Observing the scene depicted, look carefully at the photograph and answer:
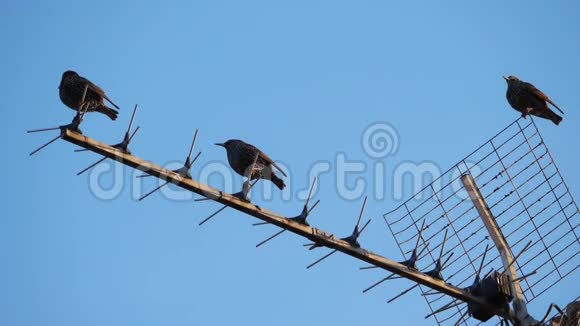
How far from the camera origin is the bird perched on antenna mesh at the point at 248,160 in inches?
480

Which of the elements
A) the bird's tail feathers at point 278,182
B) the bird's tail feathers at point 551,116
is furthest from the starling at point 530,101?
the bird's tail feathers at point 278,182

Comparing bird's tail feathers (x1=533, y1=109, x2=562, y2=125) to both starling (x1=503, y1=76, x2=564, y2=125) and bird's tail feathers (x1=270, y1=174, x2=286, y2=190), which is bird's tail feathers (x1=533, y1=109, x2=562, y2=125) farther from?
bird's tail feathers (x1=270, y1=174, x2=286, y2=190)

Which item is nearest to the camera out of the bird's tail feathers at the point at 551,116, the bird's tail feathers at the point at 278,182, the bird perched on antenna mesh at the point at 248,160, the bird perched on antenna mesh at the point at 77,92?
the bird perched on antenna mesh at the point at 77,92

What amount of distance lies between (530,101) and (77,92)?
26.2 feet

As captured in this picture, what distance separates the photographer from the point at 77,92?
12.1m

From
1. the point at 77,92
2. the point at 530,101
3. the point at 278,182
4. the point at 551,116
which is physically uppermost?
the point at 77,92

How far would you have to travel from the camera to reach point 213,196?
945 centimetres

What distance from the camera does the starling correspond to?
16.0 m

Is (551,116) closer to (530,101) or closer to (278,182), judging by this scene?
(530,101)

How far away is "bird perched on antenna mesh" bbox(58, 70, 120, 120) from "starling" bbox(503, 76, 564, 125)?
7.33 metres

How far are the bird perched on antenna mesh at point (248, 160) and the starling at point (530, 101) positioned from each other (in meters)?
5.54

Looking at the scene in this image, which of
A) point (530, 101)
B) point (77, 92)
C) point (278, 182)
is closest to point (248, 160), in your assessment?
point (278, 182)

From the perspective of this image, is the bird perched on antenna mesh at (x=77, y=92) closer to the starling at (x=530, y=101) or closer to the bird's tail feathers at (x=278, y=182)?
the bird's tail feathers at (x=278, y=182)

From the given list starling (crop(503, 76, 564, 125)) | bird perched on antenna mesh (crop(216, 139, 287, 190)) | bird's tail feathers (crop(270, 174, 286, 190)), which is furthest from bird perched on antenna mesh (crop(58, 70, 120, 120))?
starling (crop(503, 76, 564, 125))
